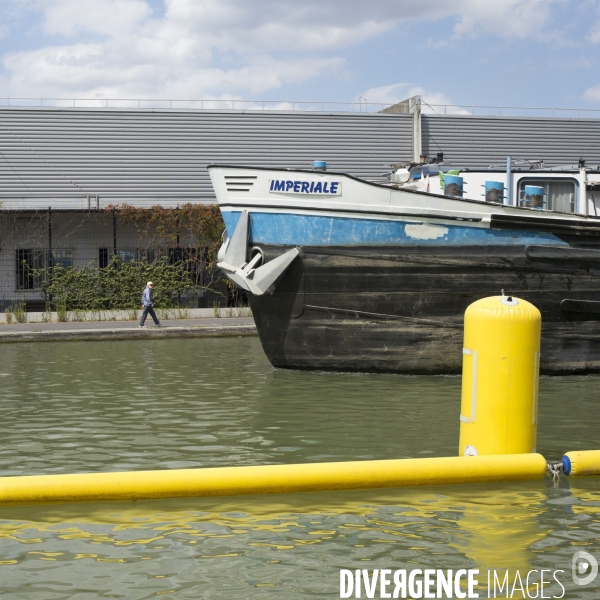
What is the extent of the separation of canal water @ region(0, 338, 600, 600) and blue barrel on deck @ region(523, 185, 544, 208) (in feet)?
9.41

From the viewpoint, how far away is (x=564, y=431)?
952 centimetres

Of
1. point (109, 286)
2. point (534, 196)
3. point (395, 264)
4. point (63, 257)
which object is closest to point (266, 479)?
point (395, 264)

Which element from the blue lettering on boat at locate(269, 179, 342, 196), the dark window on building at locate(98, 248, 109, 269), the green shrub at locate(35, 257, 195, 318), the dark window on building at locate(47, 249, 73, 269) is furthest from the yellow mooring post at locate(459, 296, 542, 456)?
the dark window on building at locate(47, 249, 73, 269)

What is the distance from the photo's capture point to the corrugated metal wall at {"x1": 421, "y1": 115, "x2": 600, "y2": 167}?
33469 mm

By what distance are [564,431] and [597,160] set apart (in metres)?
26.8

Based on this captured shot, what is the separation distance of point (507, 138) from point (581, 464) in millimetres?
28201

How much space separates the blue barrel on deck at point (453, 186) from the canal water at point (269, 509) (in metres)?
3.13

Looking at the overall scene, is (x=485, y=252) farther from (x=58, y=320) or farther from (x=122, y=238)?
(x=122, y=238)

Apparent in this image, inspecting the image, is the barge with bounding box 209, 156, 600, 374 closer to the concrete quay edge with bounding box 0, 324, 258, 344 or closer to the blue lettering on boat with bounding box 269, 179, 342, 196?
the blue lettering on boat with bounding box 269, 179, 342, 196

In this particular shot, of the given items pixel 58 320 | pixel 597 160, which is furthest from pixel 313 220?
pixel 597 160

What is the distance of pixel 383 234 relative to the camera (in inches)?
514

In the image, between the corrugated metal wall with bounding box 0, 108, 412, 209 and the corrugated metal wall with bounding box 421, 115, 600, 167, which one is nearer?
the corrugated metal wall with bounding box 0, 108, 412, 209

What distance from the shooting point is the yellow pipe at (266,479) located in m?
6.56

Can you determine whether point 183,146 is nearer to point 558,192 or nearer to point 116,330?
point 116,330
